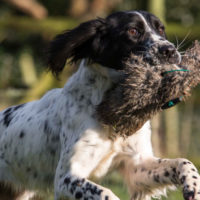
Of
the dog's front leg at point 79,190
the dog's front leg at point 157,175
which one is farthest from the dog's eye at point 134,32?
the dog's front leg at point 79,190

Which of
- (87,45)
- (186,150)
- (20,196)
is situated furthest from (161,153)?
(87,45)

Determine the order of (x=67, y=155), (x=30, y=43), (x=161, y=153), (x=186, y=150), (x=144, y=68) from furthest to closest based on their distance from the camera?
(x=30, y=43), (x=186, y=150), (x=161, y=153), (x=67, y=155), (x=144, y=68)

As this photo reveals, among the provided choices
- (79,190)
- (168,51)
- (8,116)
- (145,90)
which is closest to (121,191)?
(8,116)

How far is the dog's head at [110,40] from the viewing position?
12.2 ft

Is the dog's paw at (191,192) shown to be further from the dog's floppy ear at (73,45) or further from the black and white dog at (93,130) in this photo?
the dog's floppy ear at (73,45)

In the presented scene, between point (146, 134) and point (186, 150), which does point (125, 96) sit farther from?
point (186, 150)

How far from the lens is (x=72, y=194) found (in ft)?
11.6

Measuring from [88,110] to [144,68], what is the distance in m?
0.60

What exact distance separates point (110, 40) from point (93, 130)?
595 millimetres

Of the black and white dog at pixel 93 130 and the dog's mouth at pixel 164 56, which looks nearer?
the dog's mouth at pixel 164 56

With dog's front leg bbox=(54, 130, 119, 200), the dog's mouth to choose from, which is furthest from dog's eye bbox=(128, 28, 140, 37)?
dog's front leg bbox=(54, 130, 119, 200)

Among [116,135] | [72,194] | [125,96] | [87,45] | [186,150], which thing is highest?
[87,45]

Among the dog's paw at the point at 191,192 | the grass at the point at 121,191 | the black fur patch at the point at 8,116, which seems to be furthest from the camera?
the grass at the point at 121,191

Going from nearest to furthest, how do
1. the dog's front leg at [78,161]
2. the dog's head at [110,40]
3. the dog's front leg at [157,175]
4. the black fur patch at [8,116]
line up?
the dog's front leg at [157,175] → the dog's front leg at [78,161] → the dog's head at [110,40] → the black fur patch at [8,116]
